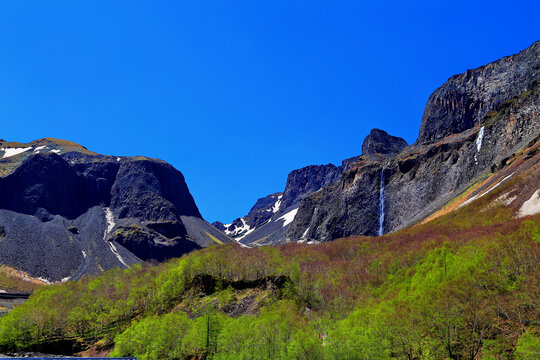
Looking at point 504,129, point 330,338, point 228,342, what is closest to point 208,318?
point 228,342

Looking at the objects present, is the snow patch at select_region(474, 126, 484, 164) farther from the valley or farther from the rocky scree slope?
the valley

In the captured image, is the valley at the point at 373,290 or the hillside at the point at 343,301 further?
the valley at the point at 373,290

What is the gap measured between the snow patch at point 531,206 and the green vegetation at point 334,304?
15.1 ft

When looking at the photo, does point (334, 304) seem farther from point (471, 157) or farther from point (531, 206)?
point (471, 157)

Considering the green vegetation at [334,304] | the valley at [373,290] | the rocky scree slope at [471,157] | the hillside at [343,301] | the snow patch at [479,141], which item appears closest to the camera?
the green vegetation at [334,304]

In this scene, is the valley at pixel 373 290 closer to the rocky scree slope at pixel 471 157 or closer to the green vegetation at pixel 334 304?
the green vegetation at pixel 334 304

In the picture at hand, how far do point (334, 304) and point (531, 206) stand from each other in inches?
2128

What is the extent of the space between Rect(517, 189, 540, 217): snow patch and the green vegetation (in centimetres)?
461

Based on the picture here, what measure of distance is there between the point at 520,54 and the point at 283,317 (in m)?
199

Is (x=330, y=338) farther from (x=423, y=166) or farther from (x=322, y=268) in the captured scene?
(x=423, y=166)

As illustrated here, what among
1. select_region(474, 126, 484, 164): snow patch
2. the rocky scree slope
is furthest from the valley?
select_region(474, 126, 484, 164): snow patch

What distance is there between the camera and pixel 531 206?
90625 millimetres

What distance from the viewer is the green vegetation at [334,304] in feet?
148

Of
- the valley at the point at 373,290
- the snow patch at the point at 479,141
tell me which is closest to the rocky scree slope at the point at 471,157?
the snow patch at the point at 479,141
